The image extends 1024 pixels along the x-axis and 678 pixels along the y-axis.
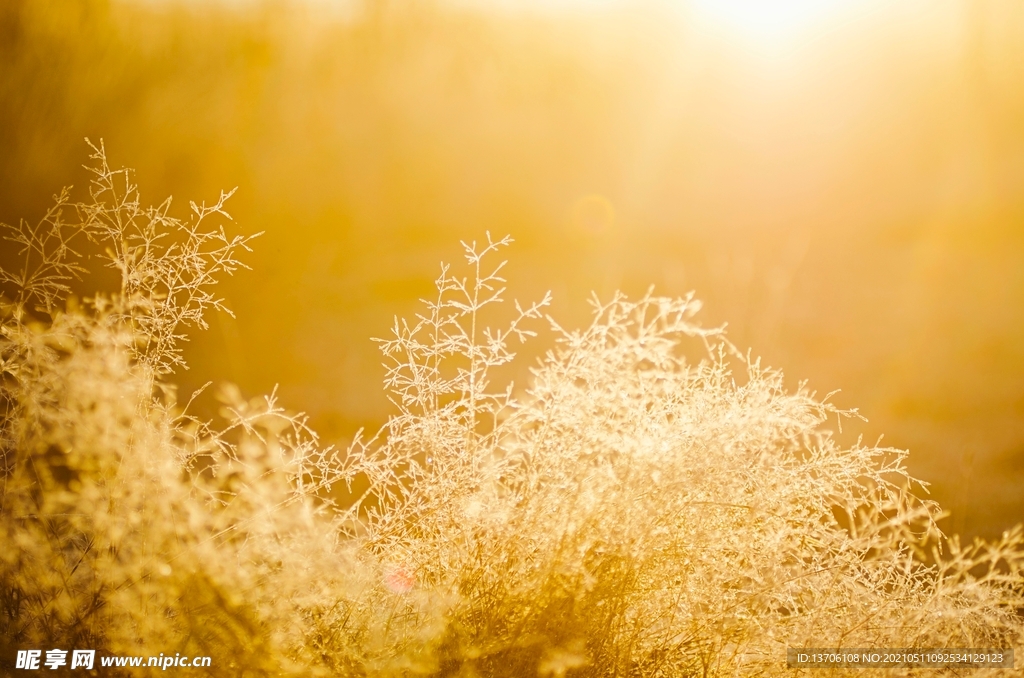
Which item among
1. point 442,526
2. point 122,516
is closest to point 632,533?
point 442,526

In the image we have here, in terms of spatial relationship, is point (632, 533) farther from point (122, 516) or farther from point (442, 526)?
point (122, 516)

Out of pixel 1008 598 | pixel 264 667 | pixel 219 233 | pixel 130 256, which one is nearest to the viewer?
pixel 264 667

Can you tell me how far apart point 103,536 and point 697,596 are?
1.92 m

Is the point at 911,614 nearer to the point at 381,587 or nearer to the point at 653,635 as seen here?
the point at 653,635

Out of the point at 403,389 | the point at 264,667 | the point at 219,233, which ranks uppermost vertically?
the point at 219,233

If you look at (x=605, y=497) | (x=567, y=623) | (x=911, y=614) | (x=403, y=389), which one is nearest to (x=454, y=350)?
(x=403, y=389)

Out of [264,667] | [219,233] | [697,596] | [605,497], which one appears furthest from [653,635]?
[219,233]

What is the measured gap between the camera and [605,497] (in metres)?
2.05

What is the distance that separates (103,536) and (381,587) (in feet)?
2.80

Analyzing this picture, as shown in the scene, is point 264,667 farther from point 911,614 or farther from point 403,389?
point 911,614

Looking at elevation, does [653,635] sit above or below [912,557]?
below

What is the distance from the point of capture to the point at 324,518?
82.8 inches

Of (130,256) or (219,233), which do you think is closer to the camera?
(130,256)

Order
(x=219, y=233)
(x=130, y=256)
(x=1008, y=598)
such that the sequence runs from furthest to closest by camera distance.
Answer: (x=219, y=233), (x=1008, y=598), (x=130, y=256)
